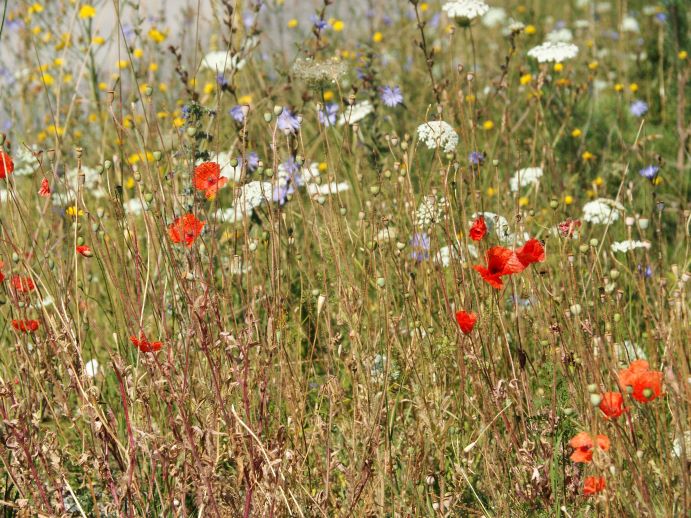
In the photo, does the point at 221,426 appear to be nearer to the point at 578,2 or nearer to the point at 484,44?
the point at 484,44

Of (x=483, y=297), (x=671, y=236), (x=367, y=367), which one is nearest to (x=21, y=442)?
(x=367, y=367)

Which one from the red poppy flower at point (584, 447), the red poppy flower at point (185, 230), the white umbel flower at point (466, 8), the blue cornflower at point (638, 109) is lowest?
the blue cornflower at point (638, 109)

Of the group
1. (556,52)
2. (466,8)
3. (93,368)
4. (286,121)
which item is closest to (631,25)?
(556,52)

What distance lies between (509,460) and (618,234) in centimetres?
153

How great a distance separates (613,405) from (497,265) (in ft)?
1.27

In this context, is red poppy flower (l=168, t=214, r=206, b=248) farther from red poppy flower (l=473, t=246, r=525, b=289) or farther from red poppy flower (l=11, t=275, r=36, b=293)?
red poppy flower (l=473, t=246, r=525, b=289)

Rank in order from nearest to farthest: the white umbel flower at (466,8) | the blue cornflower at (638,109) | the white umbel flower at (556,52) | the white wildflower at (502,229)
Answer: the white wildflower at (502,229), the white umbel flower at (466,8), the white umbel flower at (556,52), the blue cornflower at (638,109)

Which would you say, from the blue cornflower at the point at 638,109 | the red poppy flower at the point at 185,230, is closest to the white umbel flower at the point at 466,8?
the blue cornflower at the point at 638,109

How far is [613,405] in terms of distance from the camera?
4.87 feet

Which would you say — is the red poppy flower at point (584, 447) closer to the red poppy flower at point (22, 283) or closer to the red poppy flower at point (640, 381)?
the red poppy flower at point (640, 381)

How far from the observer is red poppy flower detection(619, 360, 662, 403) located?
4.88ft

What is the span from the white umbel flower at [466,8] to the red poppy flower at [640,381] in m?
1.81

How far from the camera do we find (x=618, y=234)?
3164 millimetres

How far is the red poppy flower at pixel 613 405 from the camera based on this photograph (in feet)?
4.82
